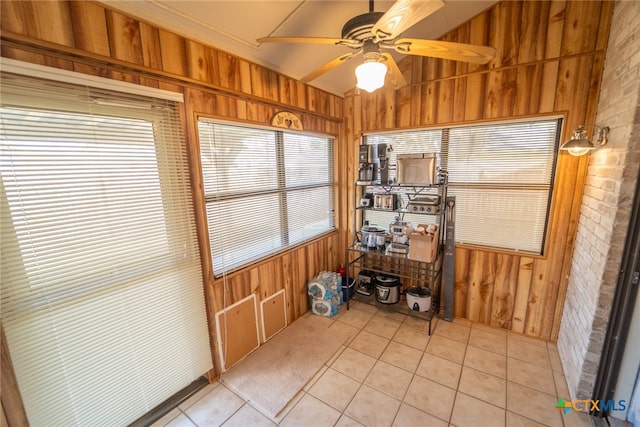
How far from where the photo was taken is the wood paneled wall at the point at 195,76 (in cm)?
118

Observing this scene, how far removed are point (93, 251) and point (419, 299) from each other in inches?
105

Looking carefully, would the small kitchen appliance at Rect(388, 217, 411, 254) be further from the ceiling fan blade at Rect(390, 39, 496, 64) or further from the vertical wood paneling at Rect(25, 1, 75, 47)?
the vertical wood paneling at Rect(25, 1, 75, 47)

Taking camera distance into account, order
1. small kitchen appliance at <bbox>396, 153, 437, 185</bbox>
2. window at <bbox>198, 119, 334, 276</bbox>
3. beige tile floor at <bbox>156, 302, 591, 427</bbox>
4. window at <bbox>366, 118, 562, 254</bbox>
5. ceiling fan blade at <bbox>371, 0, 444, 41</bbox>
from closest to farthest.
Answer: ceiling fan blade at <bbox>371, 0, 444, 41</bbox> → beige tile floor at <bbox>156, 302, 591, 427</bbox> → window at <bbox>198, 119, 334, 276</bbox> → window at <bbox>366, 118, 562, 254</bbox> → small kitchen appliance at <bbox>396, 153, 437, 185</bbox>

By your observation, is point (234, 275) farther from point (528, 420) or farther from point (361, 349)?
point (528, 420)

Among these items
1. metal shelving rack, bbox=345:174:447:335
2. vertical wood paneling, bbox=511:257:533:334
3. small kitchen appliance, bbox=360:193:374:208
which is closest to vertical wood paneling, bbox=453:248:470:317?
metal shelving rack, bbox=345:174:447:335

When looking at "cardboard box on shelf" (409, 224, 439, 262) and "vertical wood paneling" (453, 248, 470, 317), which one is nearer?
"cardboard box on shelf" (409, 224, 439, 262)

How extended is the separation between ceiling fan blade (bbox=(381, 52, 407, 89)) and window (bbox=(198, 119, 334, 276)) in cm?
114

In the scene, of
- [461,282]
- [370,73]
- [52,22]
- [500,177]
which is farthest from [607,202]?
[52,22]

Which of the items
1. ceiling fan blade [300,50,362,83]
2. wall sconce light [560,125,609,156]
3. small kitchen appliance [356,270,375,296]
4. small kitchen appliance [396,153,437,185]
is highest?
ceiling fan blade [300,50,362,83]

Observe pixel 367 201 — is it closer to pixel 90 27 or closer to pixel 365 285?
pixel 365 285

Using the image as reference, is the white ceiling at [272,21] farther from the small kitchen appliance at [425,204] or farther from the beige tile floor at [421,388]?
the beige tile floor at [421,388]

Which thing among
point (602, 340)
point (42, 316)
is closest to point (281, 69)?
point (42, 316)

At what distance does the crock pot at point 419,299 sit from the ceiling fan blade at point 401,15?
237cm

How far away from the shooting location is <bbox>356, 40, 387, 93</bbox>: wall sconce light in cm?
126
